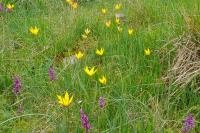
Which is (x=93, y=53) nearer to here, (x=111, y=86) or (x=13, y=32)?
(x=111, y=86)

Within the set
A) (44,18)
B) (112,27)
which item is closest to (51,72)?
(112,27)

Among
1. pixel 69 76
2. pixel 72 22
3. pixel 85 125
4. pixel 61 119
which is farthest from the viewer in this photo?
pixel 72 22

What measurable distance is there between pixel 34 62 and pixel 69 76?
0.51 meters

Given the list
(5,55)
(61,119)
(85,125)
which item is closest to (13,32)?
(5,55)

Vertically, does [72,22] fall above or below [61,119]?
above

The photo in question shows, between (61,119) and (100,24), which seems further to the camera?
(100,24)

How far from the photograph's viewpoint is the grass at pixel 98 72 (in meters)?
2.40

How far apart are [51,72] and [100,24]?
1434 millimetres

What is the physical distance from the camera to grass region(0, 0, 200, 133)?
7.86 feet

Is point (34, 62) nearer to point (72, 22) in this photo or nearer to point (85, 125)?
point (72, 22)

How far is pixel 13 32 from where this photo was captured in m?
4.05

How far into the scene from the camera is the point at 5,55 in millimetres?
3350

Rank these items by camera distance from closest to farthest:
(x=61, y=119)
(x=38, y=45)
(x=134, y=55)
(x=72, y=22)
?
1. (x=61, y=119)
2. (x=134, y=55)
3. (x=38, y=45)
4. (x=72, y=22)

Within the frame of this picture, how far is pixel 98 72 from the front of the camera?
3.01m
